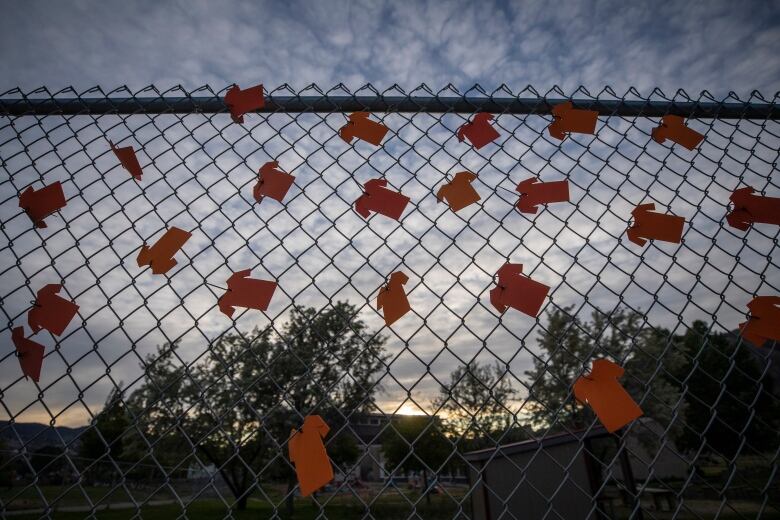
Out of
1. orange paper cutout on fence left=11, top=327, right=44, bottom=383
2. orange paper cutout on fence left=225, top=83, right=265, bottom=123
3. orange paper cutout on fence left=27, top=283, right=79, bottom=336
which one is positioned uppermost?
orange paper cutout on fence left=225, top=83, right=265, bottom=123

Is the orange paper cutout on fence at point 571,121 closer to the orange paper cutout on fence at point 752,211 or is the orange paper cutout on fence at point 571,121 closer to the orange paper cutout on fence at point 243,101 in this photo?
the orange paper cutout on fence at point 752,211

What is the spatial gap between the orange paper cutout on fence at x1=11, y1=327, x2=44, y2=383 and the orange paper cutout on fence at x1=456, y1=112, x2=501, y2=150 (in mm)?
2419

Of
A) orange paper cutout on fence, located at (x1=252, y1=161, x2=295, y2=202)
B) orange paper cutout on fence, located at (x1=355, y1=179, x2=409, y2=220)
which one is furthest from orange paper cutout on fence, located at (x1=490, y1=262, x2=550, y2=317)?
orange paper cutout on fence, located at (x1=252, y1=161, x2=295, y2=202)

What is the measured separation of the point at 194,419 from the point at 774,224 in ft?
60.9

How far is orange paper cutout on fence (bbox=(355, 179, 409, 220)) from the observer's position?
2113 millimetres

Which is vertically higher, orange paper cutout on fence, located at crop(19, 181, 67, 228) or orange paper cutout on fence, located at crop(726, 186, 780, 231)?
orange paper cutout on fence, located at crop(726, 186, 780, 231)

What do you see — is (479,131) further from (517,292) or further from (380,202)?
(517,292)

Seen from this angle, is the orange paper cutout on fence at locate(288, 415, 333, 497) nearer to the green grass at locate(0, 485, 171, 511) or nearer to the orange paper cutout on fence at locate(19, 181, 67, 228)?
the green grass at locate(0, 485, 171, 511)

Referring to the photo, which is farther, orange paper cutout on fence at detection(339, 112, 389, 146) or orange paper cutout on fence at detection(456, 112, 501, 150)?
orange paper cutout on fence at detection(456, 112, 501, 150)

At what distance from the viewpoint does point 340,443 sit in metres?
21.8

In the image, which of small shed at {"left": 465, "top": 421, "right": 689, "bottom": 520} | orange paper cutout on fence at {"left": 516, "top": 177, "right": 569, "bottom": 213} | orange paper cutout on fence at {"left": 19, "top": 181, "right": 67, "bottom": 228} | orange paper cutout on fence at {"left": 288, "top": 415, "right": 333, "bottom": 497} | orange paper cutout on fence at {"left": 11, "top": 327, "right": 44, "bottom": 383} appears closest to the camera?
orange paper cutout on fence at {"left": 288, "top": 415, "right": 333, "bottom": 497}

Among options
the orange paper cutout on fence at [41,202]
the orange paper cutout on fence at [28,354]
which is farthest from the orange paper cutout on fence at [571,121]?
the orange paper cutout on fence at [28,354]

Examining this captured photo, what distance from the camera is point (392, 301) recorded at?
1906 mm

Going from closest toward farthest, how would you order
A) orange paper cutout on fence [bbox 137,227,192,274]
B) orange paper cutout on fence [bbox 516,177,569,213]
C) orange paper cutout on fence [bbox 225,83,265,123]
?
1. orange paper cutout on fence [bbox 137,227,192,274]
2. orange paper cutout on fence [bbox 516,177,569,213]
3. orange paper cutout on fence [bbox 225,83,265,123]
